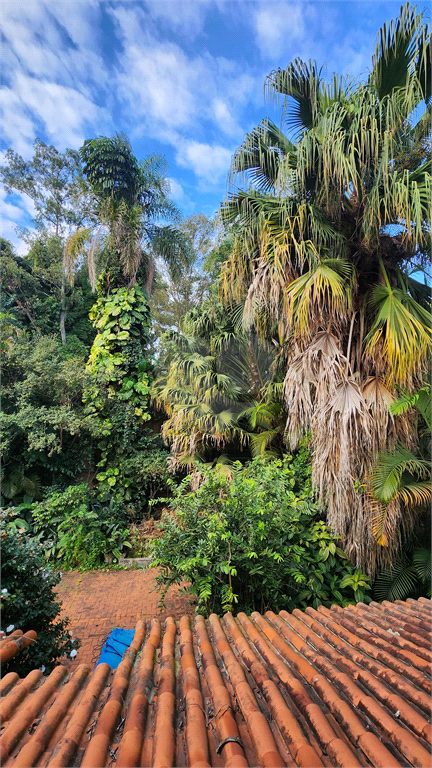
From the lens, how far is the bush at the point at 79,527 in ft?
24.8

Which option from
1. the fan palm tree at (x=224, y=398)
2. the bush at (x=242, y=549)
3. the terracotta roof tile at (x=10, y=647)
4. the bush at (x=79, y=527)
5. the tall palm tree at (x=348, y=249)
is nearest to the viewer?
the terracotta roof tile at (x=10, y=647)

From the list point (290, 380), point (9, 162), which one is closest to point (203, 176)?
point (290, 380)

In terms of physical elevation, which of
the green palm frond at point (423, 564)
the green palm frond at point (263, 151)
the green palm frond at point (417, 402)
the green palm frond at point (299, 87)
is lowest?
the green palm frond at point (423, 564)

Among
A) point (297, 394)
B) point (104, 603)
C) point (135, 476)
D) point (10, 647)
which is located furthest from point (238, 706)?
point (135, 476)

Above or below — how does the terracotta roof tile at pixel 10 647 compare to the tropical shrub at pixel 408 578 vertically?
above

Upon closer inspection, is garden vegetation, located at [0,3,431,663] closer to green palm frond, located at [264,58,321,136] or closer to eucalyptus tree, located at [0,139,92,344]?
green palm frond, located at [264,58,321,136]

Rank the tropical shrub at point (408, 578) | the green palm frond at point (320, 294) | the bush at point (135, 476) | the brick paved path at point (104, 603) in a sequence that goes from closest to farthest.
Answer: the green palm frond at point (320, 294) < the tropical shrub at point (408, 578) < the brick paved path at point (104, 603) < the bush at point (135, 476)

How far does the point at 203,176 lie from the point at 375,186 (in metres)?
3.20

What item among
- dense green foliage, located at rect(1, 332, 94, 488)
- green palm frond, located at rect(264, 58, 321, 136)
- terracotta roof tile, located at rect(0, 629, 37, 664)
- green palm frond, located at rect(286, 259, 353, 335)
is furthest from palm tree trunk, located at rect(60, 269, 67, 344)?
terracotta roof tile, located at rect(0, 629, 37, 664)

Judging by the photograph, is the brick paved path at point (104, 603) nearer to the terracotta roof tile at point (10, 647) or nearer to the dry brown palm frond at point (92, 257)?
the terracotta roof tile at point (10, 647)

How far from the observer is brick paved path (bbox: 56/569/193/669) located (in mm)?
5270

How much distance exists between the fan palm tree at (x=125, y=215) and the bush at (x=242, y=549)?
25.3ft

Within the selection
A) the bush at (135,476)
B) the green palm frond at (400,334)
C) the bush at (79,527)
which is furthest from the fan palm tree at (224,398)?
the bush at (79,527)

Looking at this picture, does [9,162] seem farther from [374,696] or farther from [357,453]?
[374,696]
